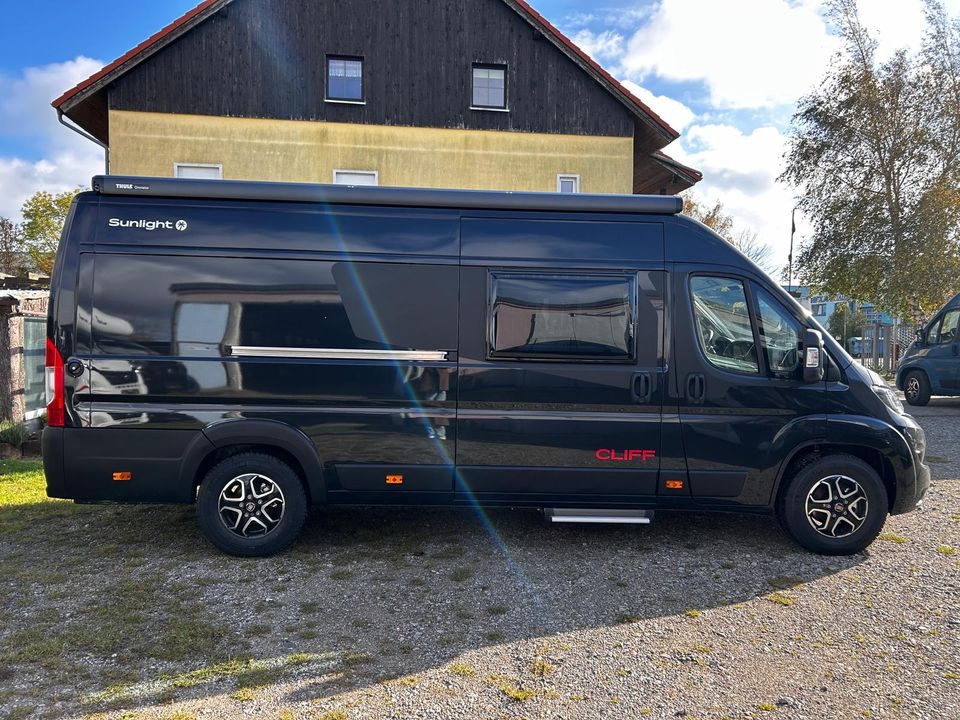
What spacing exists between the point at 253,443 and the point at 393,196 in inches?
78.2

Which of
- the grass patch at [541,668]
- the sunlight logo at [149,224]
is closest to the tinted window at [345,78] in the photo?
the sunlight logo at [149,224]

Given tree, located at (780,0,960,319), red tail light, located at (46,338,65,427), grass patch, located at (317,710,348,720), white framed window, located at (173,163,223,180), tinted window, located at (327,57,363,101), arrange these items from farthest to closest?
tree, located at (780,0,960,319)
tinted window, located at (327,57,363,101)
white framed window, located at (173,163,223,180)
red tail light, located at (46,338,65,427)
grass patch, located at (317,710,348,720)

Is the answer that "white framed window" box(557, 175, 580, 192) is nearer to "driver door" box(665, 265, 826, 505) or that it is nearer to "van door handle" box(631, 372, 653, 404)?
"driver door" box(665, 265, 826, 505)

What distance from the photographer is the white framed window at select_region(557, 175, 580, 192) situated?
15.0 meters

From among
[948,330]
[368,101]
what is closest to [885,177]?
[948,330]

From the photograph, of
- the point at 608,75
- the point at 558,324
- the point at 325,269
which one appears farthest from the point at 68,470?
the point at 608,75

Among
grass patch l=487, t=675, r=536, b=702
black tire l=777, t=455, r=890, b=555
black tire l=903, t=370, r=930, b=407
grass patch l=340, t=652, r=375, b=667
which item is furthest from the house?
grass patch l=487, t=675, r=536, b=702

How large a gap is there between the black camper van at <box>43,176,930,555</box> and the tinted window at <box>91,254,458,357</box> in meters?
0.01

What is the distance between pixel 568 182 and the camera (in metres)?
15.1

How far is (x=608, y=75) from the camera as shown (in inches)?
585

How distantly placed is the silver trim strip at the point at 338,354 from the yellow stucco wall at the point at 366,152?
405 inches

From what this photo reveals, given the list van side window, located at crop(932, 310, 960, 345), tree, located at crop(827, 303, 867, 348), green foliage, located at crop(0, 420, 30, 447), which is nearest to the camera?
green foliage, located at crop(0, 420, 30, 447)

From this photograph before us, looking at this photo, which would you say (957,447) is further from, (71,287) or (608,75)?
(71,287)

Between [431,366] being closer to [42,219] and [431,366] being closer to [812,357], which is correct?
[812,357]
